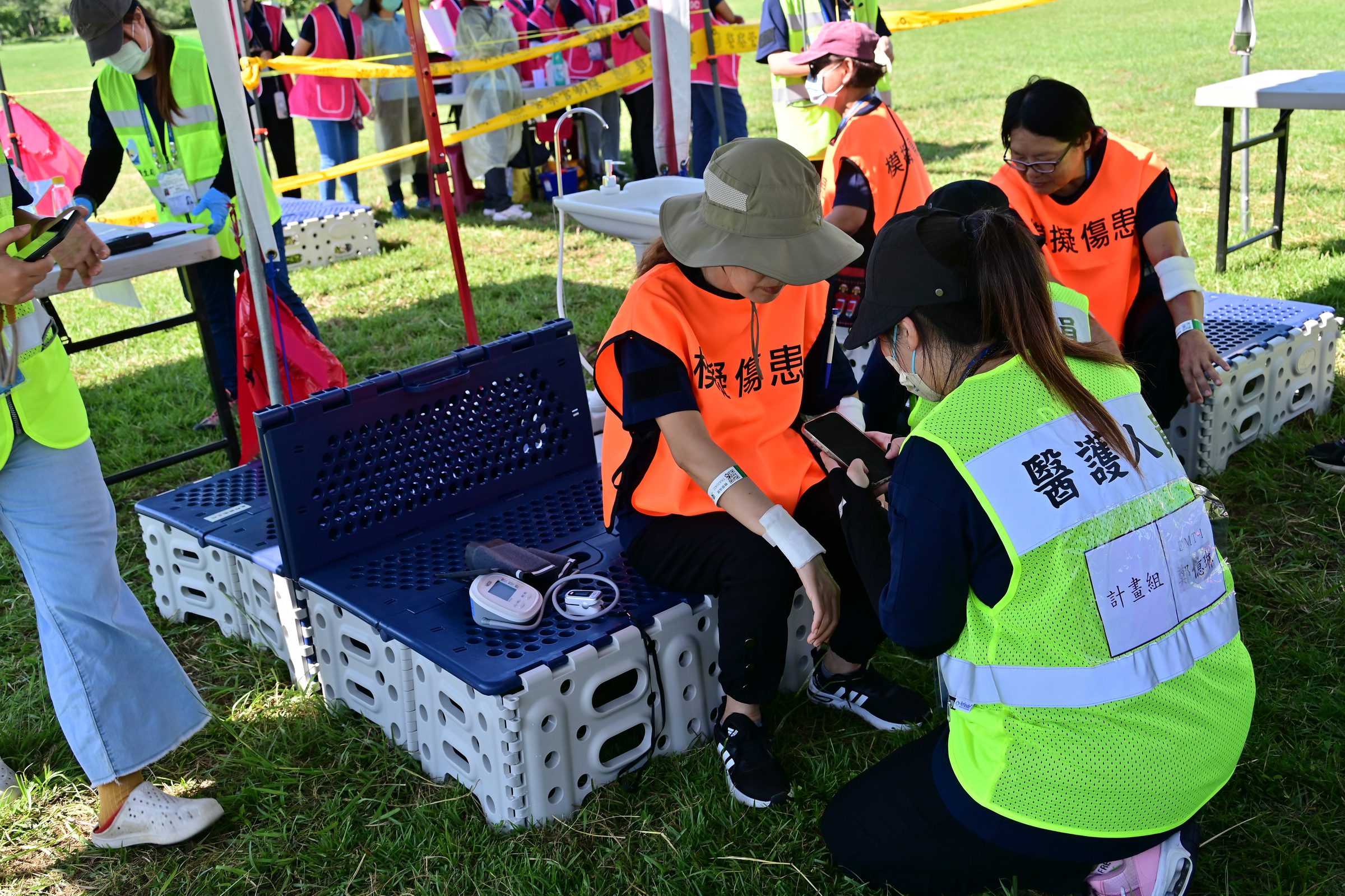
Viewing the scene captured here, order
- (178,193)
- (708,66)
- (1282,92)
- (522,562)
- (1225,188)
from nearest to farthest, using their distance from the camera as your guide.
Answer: (522,562) < (178,193) < (1282,92) < (1225,188) < (708,66)

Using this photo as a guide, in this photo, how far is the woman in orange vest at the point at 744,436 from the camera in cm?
234

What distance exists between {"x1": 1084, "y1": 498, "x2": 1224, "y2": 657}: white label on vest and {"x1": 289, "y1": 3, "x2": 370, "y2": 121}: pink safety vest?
7763mm

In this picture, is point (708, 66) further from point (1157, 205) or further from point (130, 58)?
point (1157, 205)

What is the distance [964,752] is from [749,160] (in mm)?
1220

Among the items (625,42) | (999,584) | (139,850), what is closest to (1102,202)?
(999,584)

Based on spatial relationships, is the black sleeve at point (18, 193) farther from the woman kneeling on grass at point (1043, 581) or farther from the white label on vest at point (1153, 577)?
the white label on vest at point (1153, 577)

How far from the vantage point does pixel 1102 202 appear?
3385mm

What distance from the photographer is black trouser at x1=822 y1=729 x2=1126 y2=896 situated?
197 cm

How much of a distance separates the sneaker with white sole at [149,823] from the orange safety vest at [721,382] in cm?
114

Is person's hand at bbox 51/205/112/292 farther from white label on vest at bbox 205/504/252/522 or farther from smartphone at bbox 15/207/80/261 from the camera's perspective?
white label on vest at bbox 205/504/252/522

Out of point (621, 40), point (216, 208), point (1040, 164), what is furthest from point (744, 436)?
point (621, 40)

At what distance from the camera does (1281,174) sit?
237 inches

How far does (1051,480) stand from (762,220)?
89 cm

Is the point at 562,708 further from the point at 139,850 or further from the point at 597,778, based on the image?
the point at 139,850
